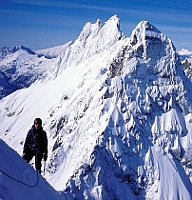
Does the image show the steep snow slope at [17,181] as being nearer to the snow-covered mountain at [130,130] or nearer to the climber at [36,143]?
the climber at [36,143]

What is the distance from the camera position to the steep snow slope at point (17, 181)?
12.6 meters

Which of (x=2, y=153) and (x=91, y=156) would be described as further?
(x=91, y=156)

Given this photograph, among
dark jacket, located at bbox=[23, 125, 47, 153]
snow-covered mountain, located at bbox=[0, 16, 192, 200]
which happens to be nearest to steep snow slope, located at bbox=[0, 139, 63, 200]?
dark jacket, located at bbox=[23, 125, 47, 153]

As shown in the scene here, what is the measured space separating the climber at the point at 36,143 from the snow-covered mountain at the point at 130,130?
6899cm

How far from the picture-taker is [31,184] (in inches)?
609

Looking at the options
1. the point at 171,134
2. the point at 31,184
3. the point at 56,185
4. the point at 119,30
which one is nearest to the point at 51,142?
the point at 56,185

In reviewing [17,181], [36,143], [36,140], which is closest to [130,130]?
[36,143]

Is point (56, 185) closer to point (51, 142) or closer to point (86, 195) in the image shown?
point (86, 195)

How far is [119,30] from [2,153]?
18086 centimetres

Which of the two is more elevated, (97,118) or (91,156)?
(97,118)

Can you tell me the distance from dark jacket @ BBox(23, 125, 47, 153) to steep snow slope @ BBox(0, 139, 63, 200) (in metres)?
1.95

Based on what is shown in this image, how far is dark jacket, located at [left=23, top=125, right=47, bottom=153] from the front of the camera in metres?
18.6

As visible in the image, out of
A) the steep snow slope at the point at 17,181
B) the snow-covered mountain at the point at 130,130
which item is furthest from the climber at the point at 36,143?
the snow-covered mountain at the point at 130,130

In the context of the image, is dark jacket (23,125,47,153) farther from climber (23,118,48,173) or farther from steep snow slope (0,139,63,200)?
steep snow slope (0,139,63,200)
